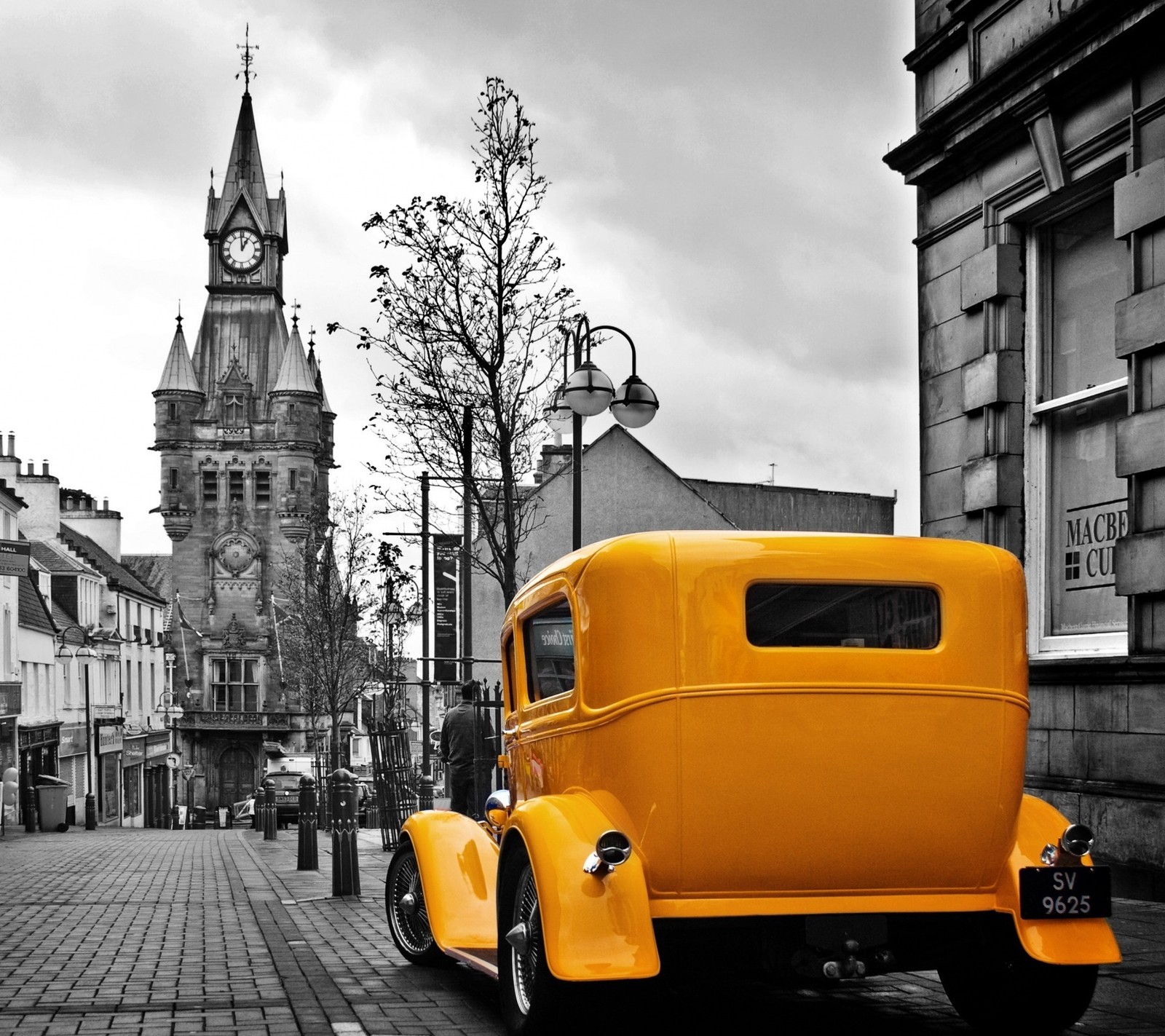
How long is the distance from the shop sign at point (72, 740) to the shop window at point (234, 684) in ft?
146

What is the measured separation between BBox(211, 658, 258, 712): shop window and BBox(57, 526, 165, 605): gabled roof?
23148mm

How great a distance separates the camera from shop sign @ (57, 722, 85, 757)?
5162cm

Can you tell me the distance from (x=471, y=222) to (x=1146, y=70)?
8.47 m

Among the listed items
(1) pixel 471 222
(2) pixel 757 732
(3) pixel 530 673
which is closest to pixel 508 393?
(1) pixel 471 222

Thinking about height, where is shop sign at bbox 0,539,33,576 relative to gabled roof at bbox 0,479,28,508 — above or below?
below

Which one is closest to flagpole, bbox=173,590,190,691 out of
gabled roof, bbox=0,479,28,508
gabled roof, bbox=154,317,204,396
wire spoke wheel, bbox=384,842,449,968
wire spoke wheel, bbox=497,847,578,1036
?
gabled roof, bbox=154,317,204,396

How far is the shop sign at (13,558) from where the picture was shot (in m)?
24.1

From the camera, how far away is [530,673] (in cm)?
746

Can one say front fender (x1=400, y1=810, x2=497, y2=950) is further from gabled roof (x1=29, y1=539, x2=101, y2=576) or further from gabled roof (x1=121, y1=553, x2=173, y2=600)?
gabled roof (x1=121, y1=553, x2=173, y2=600)

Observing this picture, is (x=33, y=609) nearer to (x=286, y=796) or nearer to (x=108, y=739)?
(x=286, y=796)

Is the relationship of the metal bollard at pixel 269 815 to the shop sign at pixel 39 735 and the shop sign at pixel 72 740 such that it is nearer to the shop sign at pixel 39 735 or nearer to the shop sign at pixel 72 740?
the shop sign at pixel 39 735

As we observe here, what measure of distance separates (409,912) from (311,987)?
82 cm

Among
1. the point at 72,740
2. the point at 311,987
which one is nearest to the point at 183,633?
the point at 72,740

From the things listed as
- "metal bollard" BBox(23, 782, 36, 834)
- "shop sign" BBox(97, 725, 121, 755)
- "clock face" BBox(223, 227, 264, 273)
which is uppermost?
"clock face" BBox(223, 227, 264, 273)
